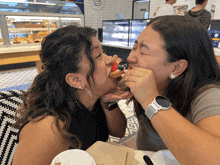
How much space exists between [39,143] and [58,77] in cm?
47

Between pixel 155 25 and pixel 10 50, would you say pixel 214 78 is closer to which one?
pixel 155 25

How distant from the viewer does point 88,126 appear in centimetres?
124

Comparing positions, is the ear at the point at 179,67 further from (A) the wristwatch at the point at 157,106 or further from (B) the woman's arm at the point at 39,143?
(B) the woman's arm at the point at 39,143

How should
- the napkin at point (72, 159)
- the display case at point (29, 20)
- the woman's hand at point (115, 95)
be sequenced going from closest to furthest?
the napkin at point (72, 159) < the woman's hand at point (115, 95) < the display case at point (29, 20)

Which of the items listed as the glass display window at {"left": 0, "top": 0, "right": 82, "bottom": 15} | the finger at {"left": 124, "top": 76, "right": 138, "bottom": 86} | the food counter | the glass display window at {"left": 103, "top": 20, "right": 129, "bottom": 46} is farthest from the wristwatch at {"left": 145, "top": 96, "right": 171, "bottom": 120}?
the glass display window at {"left": 103, "top": 20, "right": 129, "bottom": 46}

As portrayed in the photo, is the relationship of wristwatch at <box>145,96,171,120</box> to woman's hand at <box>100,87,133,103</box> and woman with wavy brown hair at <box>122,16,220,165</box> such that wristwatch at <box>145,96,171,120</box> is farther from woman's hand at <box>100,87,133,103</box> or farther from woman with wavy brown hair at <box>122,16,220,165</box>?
woman's hand at <box>100,87,133,103</box>

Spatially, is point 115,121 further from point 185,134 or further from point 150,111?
point 185,134

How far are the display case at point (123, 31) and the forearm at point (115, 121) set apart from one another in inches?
161

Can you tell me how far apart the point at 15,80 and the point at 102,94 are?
170 inches

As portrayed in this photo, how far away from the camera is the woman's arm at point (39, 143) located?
83 cm

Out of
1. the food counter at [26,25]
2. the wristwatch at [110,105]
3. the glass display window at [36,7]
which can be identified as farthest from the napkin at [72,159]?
the glass display window at [36,7]

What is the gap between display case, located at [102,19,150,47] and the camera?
520 cm

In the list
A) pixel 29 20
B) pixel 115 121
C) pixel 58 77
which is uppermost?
pixel 29 20

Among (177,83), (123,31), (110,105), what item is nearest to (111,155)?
(110,105)
